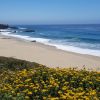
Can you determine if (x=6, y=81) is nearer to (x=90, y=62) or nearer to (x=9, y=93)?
(x=9, y=93)

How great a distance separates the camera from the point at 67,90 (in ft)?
19.6

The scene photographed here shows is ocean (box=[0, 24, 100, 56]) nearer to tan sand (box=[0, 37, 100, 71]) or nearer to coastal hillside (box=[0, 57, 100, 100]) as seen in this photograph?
tan sand (box=[0, 37, 100, 71])

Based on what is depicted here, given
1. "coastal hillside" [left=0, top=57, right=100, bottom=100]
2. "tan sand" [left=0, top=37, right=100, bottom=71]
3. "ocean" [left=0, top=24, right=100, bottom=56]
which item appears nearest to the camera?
"coastal hillside" [left=0, top=57, right=100, bottom=100]

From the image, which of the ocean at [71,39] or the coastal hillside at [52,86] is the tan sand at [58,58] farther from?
Result: the coastal hillside at [52,86]

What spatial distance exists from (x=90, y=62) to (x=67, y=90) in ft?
40.8

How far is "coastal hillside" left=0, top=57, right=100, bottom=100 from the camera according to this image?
573 cm

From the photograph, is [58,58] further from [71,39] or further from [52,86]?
[71,39]

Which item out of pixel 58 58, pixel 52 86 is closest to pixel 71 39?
pixel 58 58

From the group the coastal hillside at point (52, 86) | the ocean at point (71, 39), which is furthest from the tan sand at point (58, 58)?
the coastal hillside at point (52, 86)

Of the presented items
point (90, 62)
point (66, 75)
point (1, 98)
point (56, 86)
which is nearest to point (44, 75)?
point (66, 75)

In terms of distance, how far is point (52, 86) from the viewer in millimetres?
6215

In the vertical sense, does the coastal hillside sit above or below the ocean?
above

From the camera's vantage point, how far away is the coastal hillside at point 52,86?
5734 mm

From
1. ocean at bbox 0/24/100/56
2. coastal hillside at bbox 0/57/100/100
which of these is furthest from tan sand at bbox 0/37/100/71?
coastal hillside at bbox 0/57/100/100
